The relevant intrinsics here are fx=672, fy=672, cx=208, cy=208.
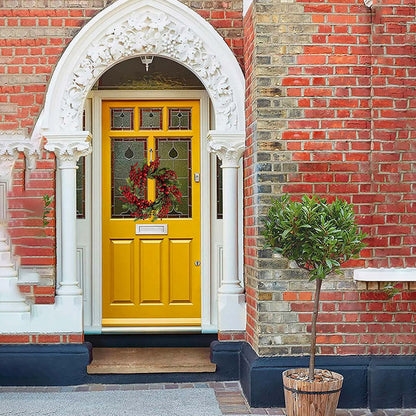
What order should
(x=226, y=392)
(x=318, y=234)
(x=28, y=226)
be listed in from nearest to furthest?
(x=318, y=234) → (x=226, y=392) → (x=28, y=226)

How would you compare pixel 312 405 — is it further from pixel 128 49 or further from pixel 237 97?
pixel 128 49

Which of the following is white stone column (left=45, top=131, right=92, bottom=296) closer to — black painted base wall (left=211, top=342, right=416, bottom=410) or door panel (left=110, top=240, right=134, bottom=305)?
door panel (left=110, top=240, right=134, bottom=305)

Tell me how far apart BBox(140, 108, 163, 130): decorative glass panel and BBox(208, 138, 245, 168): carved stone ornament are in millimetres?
987

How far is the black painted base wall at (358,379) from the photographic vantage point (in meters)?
4.87

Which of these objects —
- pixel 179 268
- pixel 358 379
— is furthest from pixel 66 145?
pixel 358 379

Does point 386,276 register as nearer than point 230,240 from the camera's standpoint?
Yes

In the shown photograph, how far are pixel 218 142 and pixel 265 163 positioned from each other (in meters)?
0.70

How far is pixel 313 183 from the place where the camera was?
16.2ft

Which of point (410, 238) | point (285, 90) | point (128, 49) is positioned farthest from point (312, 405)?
point (128, 49)

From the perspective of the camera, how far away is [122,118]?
251 inches

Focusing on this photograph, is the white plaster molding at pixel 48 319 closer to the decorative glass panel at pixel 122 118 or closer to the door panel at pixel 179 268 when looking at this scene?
the door panel at pixel 179 268

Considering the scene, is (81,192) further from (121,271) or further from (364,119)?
(364,119)

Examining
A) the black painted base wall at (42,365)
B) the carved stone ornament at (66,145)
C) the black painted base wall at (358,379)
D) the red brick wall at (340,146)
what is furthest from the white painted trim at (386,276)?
the carved stone ornament at (66,145)

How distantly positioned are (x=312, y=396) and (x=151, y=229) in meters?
2.62
